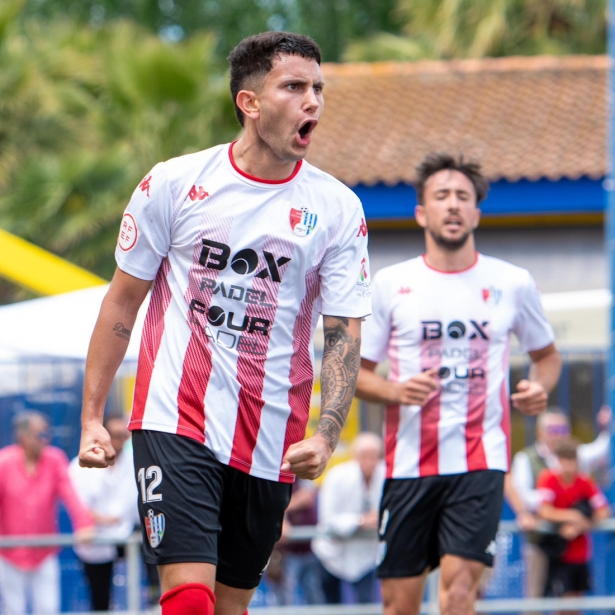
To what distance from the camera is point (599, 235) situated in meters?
21.4

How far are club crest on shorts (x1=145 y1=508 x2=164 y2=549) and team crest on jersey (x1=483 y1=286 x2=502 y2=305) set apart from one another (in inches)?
101

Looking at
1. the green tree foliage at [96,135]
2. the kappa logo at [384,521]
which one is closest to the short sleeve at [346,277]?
the kappa logo at [384,521]

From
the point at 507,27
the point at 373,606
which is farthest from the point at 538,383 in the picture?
the point at 507,27

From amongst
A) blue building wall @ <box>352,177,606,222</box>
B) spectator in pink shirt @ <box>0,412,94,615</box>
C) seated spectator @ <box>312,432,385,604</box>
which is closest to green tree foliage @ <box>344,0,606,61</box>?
blue building wall @ <box>352,177,606,222</box>

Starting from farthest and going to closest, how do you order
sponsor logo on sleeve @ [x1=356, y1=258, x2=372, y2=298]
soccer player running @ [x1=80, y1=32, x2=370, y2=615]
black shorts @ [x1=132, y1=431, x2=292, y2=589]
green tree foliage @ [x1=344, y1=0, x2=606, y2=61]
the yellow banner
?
green tree foliage @ [x1=344, y1=0, x2=606, y2=61]
the yellow banner
sponsor logo on sleeve @ [x1=356, y1=258, x2=372, y2=298]
soccer player running @ [x1=80, y1=32, x2=370, y2=615]
black shorts @ [x1=132, y1=431, x2=292, y2=589]

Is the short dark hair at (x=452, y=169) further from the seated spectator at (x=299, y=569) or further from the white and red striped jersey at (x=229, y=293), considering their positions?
the seated spectator at (x=299, y=569)

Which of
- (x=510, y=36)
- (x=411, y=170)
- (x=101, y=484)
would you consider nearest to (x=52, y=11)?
(x=510, y=36)

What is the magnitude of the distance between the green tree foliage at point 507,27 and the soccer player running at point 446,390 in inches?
836

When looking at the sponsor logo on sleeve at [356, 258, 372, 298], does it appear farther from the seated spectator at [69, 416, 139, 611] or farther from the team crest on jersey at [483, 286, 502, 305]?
the seated spectator at [69, 416, 139, 611]

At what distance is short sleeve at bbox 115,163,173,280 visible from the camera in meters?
4.23

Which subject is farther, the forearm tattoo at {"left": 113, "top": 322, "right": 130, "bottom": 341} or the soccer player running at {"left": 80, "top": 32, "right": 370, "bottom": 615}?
the forearm tattoo at {"left": 113, "top": 322, "right": 130, "bottom": 341}

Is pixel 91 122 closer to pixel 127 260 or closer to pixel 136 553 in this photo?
pixel 136 553

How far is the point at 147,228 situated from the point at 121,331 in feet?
1.29

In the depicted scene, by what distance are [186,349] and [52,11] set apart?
43697mm
